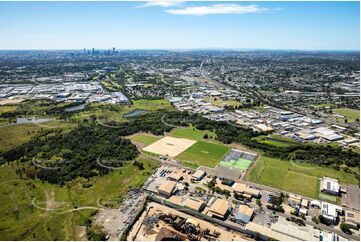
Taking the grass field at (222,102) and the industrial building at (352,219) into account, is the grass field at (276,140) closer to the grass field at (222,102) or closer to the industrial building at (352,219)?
the industrial building at (352,219)

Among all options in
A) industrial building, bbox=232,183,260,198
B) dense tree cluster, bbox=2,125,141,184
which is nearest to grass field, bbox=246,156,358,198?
industrial building, bbox=232,183,260,198

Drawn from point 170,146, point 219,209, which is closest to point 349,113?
point 170,146

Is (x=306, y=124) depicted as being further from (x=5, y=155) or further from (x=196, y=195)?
(x=5, y=155)

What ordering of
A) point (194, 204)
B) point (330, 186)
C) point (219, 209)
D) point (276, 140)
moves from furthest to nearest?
point (276, 140) < point (330, 186) < point (194, 204) < point (219, 209)

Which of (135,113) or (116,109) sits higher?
(116,109)

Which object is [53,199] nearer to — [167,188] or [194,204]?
[167,188]

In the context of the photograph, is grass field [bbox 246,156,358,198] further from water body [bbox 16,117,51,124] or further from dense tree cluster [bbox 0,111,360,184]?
water body [bbox 16,117,51,124]
